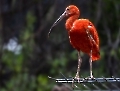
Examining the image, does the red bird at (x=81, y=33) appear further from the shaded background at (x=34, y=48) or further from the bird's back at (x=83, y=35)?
the shaded background at (x=34, y=48)

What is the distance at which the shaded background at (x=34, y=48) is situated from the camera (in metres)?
5.92

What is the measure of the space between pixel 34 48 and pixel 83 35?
12.7 feet

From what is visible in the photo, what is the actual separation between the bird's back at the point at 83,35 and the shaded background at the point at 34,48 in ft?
11.1

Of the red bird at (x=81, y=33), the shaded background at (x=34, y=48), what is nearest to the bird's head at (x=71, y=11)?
the red bird at (x=81, y=33)

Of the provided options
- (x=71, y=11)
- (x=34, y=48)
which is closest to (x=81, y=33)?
(x=71, y=11)

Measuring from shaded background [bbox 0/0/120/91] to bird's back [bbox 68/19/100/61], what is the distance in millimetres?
3376

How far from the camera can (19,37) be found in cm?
619

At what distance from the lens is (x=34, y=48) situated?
615cm

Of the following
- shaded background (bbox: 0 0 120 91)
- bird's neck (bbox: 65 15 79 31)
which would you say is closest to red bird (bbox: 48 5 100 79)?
bird's neck (bbox: 65 15 79 31)

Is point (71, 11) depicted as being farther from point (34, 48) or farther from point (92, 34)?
point (34, 48)

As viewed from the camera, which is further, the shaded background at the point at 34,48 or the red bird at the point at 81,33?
the shaded background at the point at 34,48

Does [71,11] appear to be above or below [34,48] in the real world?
below

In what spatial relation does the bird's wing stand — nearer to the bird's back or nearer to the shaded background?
the bird's back

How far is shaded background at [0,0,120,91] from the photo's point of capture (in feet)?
19.4
